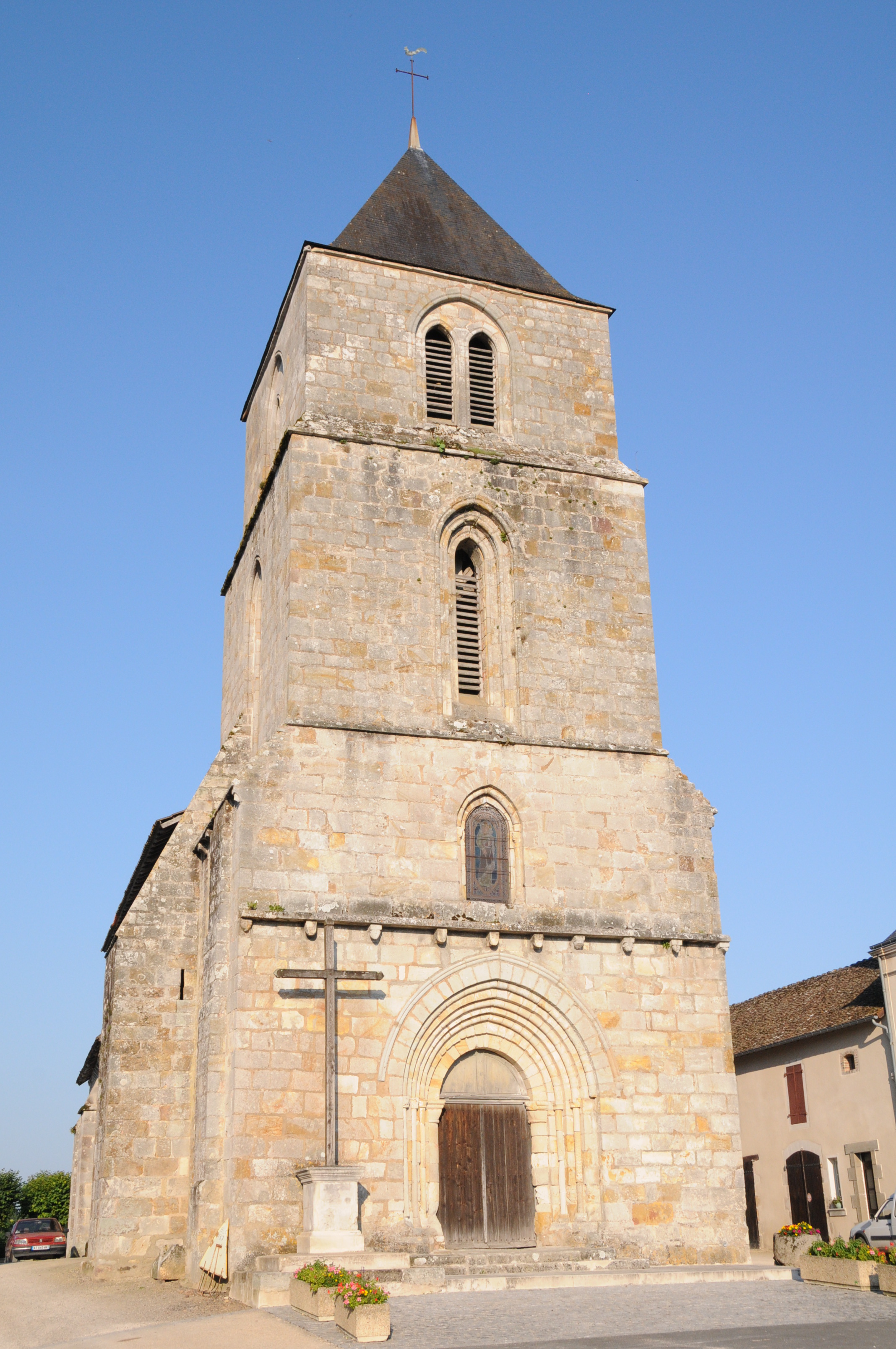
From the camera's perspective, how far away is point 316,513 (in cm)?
1634

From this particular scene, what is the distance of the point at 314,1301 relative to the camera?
1049 cm

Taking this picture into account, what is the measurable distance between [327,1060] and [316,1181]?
1193 millimetres

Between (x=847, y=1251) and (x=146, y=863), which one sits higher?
(x=146, y=863)

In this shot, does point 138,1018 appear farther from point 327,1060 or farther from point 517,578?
point 517,578

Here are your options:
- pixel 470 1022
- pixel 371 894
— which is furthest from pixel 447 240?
pixel 470 1022

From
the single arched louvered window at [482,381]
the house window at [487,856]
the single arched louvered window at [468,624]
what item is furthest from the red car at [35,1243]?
the single arched louvered window at [482,381]

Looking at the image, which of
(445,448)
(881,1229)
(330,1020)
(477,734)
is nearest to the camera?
(330,1020)

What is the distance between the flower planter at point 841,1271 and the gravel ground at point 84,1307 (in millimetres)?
5669

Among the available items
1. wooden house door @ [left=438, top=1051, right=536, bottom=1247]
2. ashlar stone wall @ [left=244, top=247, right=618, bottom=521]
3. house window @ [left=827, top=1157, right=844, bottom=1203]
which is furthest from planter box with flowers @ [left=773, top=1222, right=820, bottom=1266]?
ashlar stone wall @ [left=244, top=247, right=618, bottom=521]

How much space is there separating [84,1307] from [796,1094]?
1482 cm

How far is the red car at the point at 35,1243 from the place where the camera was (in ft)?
78.0

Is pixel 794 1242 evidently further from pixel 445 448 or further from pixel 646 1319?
pixel 445 448

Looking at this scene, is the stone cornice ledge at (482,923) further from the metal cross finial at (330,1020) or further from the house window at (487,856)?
the metal cross finial at (330,1020)

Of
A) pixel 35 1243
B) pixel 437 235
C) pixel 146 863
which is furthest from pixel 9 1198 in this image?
pixel 437 235
